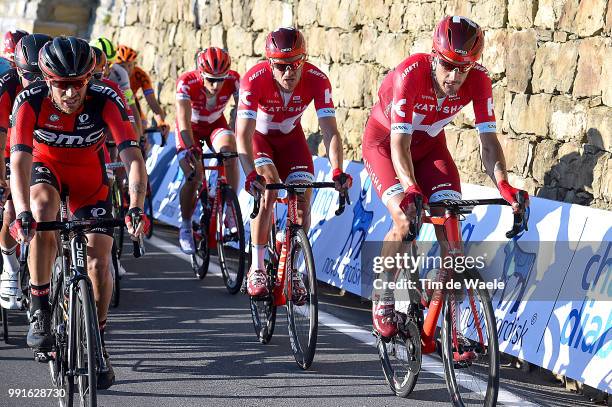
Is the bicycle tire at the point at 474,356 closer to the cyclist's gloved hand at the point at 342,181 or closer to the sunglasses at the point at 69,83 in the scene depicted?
the cyclist's gloved hand at the point at 342,181

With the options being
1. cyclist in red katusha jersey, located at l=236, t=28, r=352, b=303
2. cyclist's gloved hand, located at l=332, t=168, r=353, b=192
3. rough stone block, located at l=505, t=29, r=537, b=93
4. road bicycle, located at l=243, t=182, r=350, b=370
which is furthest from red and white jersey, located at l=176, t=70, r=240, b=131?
cyclist's gloved hand, located at l=332, t=168, r=353, b=192

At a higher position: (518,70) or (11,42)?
(11,42)

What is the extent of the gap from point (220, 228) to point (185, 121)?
1.26m

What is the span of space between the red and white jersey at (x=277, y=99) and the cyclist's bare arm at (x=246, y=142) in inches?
2.2

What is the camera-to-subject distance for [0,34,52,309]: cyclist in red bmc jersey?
24.3 ft

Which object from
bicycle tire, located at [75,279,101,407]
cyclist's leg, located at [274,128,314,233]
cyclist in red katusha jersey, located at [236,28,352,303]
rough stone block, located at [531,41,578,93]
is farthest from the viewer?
rough stone block, located at [531,41,578,93]

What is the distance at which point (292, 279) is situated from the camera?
7.37 m

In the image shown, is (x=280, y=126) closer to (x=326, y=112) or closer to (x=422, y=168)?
(x=326, y=112)

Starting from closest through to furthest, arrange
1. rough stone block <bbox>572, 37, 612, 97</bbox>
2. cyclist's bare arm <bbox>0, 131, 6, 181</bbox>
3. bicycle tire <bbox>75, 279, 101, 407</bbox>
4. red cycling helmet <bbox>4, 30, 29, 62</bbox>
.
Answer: bicycle tire <bbox>75, 279, 101, 407</bbox>, cyclist's bare arm <bbox>0, 131, 6, 181</bbox>, rough stone block <bbox>572, 37, 612, 97</bbox>, red cycling helmet <bbox>4, 30, 29, 62</bbox>

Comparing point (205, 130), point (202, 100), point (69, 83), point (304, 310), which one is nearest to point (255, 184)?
point (304, 310)

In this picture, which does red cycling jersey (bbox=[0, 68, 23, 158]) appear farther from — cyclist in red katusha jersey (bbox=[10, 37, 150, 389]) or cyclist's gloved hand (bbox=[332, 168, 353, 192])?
cyclist's gloved hand (bbox=[332, 168, 353, 192])

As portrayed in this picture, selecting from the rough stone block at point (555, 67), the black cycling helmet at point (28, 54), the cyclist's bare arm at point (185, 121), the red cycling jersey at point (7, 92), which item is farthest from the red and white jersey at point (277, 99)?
the cyclist's bare arm at point (185, 121)

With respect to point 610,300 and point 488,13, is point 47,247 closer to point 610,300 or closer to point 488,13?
point 610,300

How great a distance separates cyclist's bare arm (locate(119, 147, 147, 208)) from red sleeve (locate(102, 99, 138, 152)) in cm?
5
